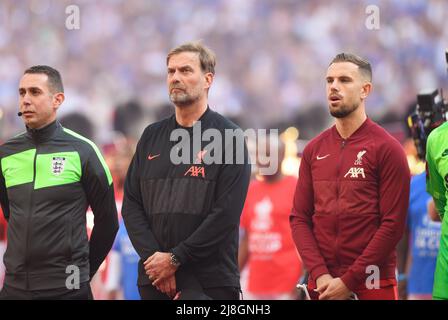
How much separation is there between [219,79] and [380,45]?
3.04 meters

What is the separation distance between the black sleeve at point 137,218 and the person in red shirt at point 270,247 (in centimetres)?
336

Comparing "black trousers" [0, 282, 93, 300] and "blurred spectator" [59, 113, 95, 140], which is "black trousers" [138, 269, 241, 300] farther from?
"blurred spectator" [59, 113, 95, 140]

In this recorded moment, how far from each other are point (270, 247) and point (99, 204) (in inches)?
131

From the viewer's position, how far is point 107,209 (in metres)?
6.38

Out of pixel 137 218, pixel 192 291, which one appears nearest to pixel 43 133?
pixel 137 218

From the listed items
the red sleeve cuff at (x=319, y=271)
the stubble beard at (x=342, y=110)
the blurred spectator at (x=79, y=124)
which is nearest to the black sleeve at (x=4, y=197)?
the red sleeve cuff at (x=319, y=271)

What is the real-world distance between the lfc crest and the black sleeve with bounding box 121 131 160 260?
45 centimetres

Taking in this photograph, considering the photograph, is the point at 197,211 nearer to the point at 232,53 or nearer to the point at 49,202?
the point at 49,202

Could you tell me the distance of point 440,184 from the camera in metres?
6.05

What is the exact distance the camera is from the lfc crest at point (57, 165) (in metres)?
6.23

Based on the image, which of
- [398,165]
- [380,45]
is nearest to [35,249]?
[398,165]

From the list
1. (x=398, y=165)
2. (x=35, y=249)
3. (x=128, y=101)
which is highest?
(x=128, y=101)

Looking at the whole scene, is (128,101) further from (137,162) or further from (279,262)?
(137,162)

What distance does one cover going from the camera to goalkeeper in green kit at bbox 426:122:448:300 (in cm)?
571
